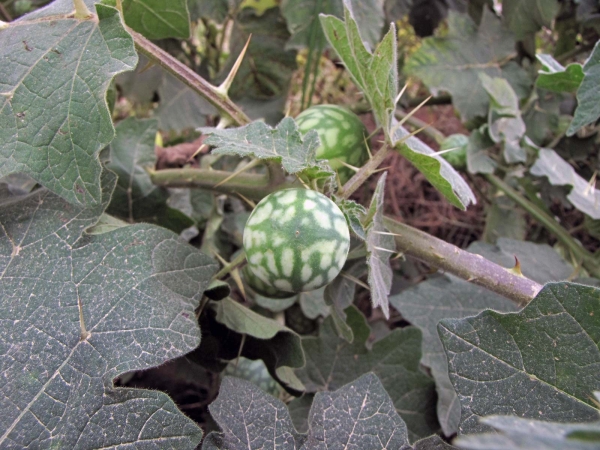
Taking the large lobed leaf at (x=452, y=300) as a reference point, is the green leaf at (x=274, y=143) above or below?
above

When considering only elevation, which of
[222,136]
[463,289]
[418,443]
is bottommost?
[463,289]

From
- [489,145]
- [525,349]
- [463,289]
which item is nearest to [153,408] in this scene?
[525,349]

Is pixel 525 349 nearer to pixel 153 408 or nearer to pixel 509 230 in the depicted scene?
pixel 153 408

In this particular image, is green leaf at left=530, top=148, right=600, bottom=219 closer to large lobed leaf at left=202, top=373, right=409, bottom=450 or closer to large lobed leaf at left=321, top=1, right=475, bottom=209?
large lobed leaf at left=321, top=1, right=475, bottom=209

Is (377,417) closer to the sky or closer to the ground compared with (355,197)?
closer to the sky

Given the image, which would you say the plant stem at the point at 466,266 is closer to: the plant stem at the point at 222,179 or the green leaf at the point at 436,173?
the green leaf at the point at 436,173

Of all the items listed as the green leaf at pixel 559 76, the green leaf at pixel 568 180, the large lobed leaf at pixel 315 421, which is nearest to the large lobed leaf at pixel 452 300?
the green leaf at pixel 568 180
